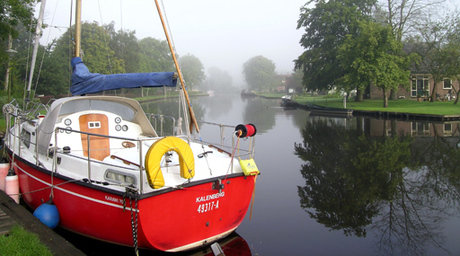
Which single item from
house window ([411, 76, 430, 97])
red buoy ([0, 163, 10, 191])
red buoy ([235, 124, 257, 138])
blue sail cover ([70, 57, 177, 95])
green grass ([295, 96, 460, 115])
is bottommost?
red buoy ([0, 163, 10, 191])

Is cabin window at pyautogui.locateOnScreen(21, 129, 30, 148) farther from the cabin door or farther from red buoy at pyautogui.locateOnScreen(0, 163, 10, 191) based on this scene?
the cabin door

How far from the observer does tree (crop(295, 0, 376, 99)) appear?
149ft

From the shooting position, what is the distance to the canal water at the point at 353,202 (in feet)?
24.5

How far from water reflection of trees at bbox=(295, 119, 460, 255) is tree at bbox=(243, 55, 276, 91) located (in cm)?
12672

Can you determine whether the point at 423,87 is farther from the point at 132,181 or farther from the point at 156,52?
the point at 156,52

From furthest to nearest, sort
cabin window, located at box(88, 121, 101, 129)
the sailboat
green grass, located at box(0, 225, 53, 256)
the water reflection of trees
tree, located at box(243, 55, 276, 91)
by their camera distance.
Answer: tree, located at box(243, 55, 276, 91)
cabin window, located at box(88, 121, 101, 129)
the water reflection of trees
the sailboat
green grass, located at box(0, 225, 53, 256)

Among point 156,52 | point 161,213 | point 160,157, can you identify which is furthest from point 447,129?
point 156,52

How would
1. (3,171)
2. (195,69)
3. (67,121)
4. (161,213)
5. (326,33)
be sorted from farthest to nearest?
(195,69) → (326,33) → (3,171) → (67,121) → (161,213)

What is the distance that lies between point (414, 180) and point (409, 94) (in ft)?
129

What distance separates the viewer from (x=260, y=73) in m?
146

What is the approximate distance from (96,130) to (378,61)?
109 feet

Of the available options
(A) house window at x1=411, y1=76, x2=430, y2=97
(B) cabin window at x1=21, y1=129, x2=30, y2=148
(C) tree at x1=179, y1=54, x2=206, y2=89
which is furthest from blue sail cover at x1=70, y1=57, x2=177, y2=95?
(C) tree at x1=179, y1=54, x2=206, y2=89

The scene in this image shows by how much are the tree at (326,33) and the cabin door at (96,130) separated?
3790 cm

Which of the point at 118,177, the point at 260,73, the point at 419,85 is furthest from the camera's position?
the point at 260,73
